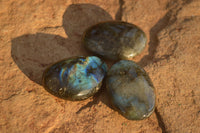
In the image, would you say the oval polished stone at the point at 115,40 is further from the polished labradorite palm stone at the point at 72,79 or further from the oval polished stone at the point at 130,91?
the polished labradorite palm stone at the point at 72,79

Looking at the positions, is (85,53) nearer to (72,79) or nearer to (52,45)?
(52,45)

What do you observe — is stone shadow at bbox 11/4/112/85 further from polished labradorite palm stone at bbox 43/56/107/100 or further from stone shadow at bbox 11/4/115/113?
polished labradorite palm stone at bbox 43/56/107/100

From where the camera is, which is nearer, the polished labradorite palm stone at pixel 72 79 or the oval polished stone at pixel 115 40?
the polished labradorite palm stone at pixel 72 79

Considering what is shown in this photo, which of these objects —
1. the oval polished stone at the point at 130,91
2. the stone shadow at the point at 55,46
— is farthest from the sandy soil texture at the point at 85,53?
the oval polished stone at the point at 130,91

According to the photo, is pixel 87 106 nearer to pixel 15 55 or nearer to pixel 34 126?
pixel 34 126

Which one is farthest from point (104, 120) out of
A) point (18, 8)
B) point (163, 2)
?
point (163, 2)

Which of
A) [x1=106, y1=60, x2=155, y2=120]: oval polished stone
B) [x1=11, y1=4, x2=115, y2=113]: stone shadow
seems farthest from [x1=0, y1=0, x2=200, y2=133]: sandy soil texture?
[x1=106, y1=60, x2=155, y2=120]: oval polished stone
